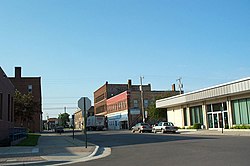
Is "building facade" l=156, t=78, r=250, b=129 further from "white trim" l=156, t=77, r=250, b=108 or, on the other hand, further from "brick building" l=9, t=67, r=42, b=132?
"brick building" l=9, t=67, r=42, b=132

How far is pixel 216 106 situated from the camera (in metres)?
43.6

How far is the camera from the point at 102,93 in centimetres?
10388

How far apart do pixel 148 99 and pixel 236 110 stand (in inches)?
1590

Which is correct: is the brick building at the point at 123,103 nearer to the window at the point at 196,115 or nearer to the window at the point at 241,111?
the window at the point at 196,115

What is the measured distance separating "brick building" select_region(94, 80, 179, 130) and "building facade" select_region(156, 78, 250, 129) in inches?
794

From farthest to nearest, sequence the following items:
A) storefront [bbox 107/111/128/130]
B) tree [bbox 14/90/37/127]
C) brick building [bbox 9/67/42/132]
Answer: storefront [bbox 107/111/128/130] → brick building [bbox 9/67/42/132] → tree [bbox 14/90/37/127]

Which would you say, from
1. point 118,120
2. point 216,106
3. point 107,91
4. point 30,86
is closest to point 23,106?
point 30,86

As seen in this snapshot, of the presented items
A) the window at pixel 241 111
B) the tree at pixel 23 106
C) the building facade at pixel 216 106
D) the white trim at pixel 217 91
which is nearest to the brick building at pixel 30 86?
the tree at pixel 23 106

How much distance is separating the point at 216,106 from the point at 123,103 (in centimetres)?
3830

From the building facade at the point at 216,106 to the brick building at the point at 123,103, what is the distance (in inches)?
794

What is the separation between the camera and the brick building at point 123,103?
76.6 metres

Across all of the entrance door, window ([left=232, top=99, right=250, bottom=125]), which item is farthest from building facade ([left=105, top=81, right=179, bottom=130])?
window ([left=232, top=99, right=250, bottom=125])

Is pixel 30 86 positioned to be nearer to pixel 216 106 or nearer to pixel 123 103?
pixel 123 103

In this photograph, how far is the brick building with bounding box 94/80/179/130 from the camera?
251 feet
